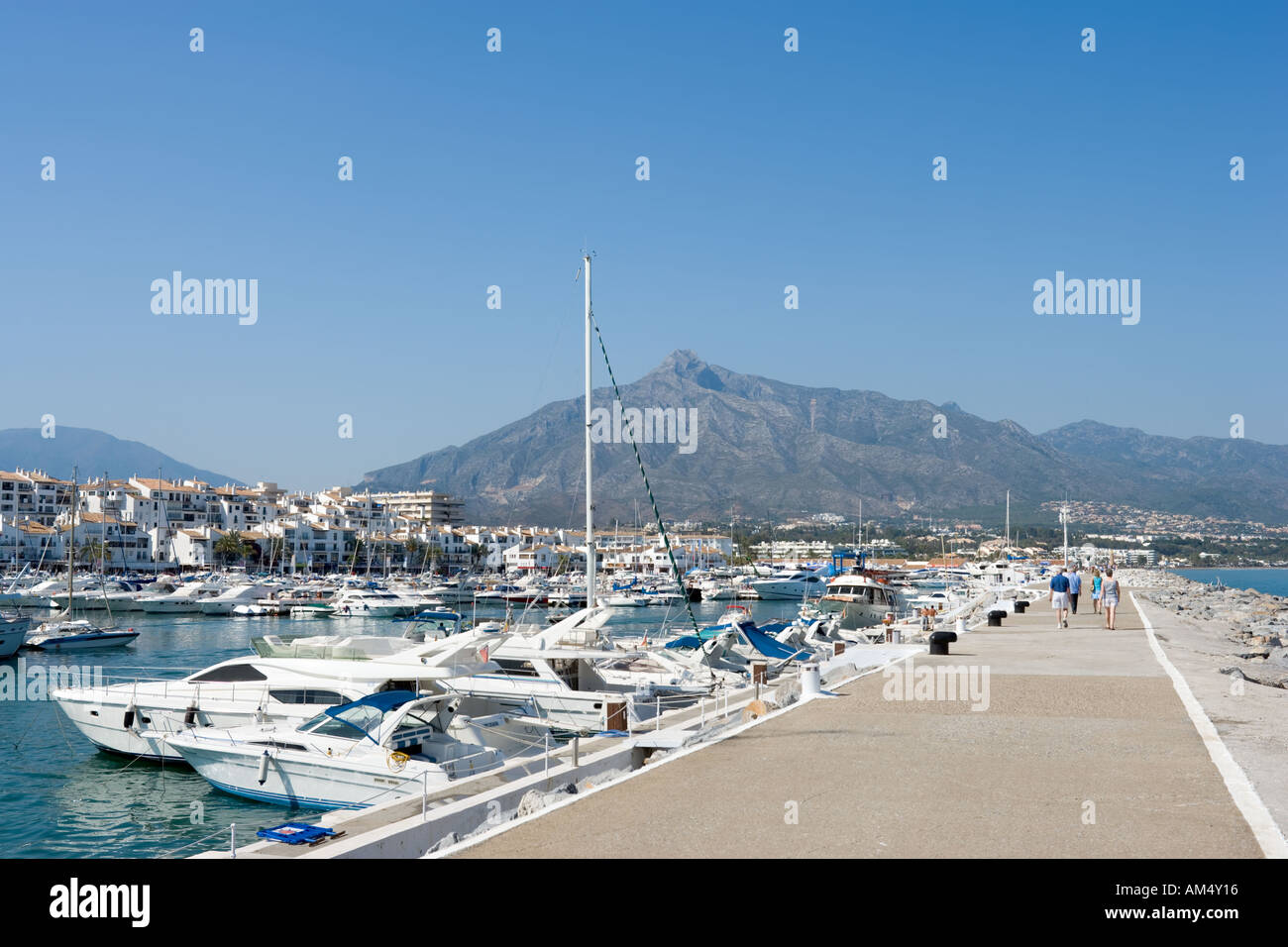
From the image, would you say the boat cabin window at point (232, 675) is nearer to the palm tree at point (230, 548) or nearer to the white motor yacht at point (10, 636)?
the white motor yacht at point (10, 636)

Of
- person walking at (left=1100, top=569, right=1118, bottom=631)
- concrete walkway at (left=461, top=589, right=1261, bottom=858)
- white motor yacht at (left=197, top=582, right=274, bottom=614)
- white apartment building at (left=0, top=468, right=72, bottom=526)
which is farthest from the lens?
white apartment building at (left=0, top=468, right=72, bottom=526)

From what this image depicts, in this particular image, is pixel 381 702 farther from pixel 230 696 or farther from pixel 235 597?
pixel 235 597

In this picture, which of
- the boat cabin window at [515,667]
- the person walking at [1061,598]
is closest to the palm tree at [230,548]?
the boat cabin window at [515,667]

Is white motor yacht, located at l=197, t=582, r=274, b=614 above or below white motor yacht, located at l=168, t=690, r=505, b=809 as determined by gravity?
below

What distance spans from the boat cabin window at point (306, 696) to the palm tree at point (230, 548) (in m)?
125

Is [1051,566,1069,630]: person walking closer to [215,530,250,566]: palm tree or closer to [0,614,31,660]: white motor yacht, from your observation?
[0,614,31,660]: white motor yacht

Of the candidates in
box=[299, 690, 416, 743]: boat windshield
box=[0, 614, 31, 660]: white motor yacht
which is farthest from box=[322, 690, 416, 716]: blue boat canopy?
box=[0, 614, 31, 660]: white motor yacht

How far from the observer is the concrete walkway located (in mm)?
8586

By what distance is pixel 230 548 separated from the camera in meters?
139

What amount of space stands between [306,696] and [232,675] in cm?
216

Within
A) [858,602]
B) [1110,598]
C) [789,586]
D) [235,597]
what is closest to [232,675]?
[1110,598]

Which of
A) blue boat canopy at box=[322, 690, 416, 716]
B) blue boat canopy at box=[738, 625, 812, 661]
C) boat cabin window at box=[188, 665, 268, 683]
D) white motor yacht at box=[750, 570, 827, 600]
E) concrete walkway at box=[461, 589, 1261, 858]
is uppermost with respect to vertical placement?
concrete walkway at box=[461, 589, 1261, 858]

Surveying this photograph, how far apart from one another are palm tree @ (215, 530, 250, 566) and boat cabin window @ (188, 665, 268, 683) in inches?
4837
